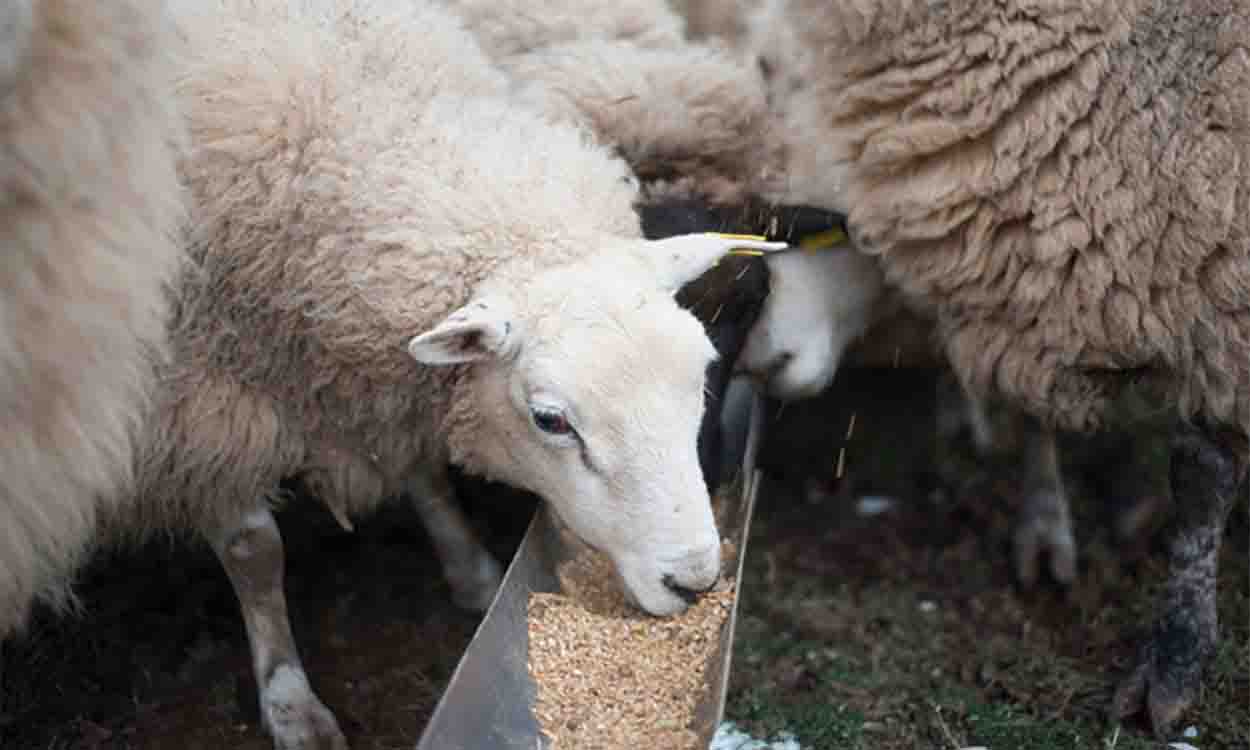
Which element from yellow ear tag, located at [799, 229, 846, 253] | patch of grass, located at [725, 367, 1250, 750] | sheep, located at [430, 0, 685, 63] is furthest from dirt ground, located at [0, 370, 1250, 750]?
sheep, located at [430, 0, 685, 63]

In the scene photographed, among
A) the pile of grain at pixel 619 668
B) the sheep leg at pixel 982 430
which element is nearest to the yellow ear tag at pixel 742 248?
the pile of grain at pixel 619 668

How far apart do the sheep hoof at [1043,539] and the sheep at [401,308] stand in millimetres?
1721

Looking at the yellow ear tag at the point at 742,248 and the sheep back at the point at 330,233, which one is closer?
the sheep back at the point at 330,233

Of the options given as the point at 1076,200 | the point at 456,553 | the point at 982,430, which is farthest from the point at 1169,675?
the point at 456,553

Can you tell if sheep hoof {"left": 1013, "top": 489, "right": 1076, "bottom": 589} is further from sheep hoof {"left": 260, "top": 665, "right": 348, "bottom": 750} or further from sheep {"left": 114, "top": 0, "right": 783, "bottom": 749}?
sheep hoof {"left": 260, "top": 665, "right": 348, "bottom": 750}

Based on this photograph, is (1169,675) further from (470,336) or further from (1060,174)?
(470,336)

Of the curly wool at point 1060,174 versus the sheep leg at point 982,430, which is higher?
the curly wool at point 1060,174

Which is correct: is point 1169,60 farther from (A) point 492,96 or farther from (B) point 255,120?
(B) point 255,120

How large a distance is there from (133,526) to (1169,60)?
8.33 feet

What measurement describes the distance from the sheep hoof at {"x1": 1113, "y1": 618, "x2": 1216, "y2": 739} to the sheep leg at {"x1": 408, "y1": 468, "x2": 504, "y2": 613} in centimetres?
171

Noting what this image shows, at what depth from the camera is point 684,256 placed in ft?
9.97

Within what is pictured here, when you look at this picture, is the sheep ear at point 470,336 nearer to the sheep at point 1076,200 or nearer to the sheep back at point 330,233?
the sheep back at point 330,233

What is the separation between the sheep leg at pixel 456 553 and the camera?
162 inches

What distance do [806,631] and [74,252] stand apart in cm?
245
